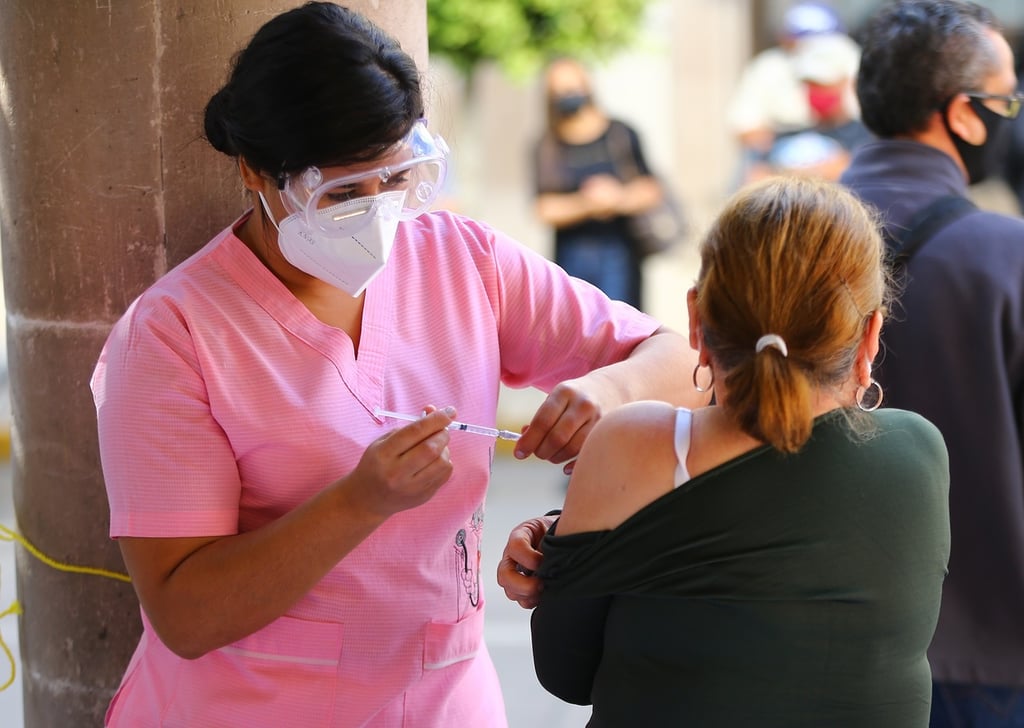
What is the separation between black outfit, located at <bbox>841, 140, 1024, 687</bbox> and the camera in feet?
7.76

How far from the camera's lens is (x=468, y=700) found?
1.83 metres

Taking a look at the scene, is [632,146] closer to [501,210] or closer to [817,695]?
[501,210]

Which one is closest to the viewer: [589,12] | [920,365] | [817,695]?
[817,695]

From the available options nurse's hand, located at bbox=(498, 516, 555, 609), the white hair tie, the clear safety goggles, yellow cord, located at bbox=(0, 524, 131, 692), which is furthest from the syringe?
yellow cord, located at bbox=(0, 524, 131, 692)

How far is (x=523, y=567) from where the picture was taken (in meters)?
1.69

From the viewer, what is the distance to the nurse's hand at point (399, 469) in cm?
154

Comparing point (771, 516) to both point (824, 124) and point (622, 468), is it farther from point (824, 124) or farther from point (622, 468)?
point (824, 124)

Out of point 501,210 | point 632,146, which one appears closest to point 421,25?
point 632,146

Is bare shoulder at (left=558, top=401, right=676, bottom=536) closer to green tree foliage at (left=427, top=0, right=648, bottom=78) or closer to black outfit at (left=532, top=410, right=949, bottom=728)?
black outfit at (left=532, top=410, right=949, bottom=728)

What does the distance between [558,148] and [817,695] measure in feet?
17.3

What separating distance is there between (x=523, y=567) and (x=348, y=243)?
0.48 meters

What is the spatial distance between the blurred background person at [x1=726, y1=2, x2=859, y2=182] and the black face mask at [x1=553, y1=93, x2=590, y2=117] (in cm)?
79

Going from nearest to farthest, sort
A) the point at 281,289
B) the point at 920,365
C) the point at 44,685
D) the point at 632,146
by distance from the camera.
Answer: the point at 281,289, the point at 44,685, the point at 920,365, the point at 632,146

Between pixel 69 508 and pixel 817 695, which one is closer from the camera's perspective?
pixel 817 695
